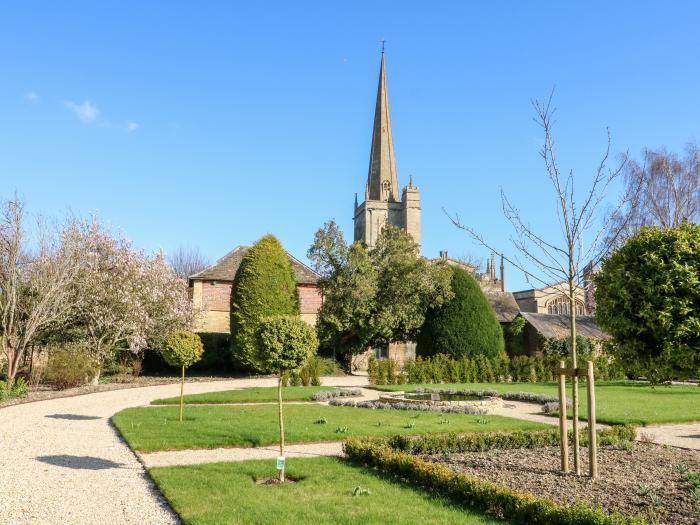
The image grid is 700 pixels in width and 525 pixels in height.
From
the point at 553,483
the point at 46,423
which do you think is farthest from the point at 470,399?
the point at 46,423

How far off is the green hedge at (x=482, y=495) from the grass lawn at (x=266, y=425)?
263 centimetres

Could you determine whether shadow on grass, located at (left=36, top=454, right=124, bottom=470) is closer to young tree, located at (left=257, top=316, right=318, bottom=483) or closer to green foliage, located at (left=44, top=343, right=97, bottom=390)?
young tree, located at (left=257, top=316, right=318, bottom=483)

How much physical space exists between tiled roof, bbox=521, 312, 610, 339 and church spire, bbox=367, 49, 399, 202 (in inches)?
1896

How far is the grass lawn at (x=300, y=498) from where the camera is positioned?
6.09 meters

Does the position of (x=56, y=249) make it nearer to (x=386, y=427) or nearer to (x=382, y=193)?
(x=386, y=427)

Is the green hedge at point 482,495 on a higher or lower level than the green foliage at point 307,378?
higher

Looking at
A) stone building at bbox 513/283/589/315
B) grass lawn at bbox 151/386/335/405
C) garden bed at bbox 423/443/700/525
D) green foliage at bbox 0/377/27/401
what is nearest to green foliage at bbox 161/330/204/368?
grass lawn at bbox 151/386/335/405

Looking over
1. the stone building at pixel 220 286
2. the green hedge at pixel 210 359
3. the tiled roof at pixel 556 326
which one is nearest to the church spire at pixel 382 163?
the tiled roof at pixel 556 326

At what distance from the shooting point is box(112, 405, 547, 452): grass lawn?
35.3 ft

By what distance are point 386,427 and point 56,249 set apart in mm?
17245

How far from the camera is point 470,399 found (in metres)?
17.5

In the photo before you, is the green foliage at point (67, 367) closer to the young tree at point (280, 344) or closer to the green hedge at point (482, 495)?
the young tree at point (280, 344)

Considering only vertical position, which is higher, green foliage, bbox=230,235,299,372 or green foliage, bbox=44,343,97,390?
green foliage, bbox=230,235,299,372

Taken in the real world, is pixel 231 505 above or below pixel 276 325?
below
